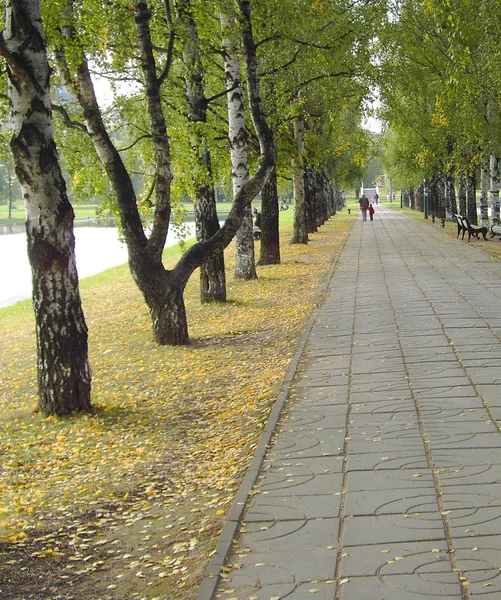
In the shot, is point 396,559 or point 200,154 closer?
point 396,559

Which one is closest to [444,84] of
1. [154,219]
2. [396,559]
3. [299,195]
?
[154,219]

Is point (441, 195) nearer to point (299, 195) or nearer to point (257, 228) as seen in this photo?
point (257, 228)

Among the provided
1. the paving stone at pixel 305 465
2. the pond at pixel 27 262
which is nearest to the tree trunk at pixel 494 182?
the pond at pixel 27 262

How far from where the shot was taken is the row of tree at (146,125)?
317 inches

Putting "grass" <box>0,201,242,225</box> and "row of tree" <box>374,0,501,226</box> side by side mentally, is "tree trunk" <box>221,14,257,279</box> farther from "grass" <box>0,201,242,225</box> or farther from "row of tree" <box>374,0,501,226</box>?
"grass" <box>0,201,242,225</box>

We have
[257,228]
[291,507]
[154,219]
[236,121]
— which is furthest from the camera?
[257,228]

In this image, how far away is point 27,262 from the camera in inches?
1507

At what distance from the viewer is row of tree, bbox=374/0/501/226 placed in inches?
695

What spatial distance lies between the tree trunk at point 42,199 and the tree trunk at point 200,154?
383cm

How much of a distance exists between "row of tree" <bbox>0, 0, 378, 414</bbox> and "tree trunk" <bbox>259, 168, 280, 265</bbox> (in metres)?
0.03

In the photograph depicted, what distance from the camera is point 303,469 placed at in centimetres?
595

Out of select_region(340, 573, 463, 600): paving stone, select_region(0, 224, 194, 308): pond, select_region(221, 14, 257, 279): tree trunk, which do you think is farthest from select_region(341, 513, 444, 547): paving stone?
select_region(0, 224, 194, 308): pond

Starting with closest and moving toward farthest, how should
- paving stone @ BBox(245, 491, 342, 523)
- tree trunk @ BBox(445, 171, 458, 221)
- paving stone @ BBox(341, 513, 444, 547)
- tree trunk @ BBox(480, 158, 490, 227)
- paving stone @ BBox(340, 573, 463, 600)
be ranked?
paving stone @ BBox(340, 573, 463, 600) < paving stone @ BBox(341, 513, 444, 547) < paving stone @ BBox(245, 491, 342, 523) < tree trunk @ BBox(480, 158, 490, 227) < tree trunk @ BBox(445, 171, 458, 221)

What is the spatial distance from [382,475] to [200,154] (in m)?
9.20
